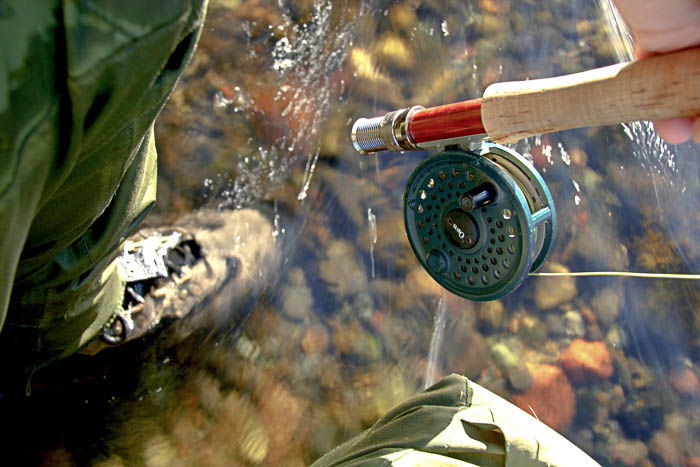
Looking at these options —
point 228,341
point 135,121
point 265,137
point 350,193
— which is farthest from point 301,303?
point 135,121

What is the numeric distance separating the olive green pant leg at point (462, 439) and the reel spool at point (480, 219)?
22cm

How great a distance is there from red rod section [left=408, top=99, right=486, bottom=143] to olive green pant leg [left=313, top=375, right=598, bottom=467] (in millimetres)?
526

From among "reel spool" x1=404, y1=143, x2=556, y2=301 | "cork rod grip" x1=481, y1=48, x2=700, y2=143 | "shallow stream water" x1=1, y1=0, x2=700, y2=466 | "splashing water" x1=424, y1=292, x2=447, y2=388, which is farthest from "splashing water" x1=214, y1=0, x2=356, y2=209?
"cork rod grip" x1=481, y1=48, x2=700, y2=143

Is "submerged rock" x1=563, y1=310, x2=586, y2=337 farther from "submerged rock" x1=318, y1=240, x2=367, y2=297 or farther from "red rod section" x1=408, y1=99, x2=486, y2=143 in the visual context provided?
"red rod section" x1=408, y1=99, x2=486, y2=143

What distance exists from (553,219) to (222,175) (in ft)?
3.18

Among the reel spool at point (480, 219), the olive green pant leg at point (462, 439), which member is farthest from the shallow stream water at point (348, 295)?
the reel spool at point (480, 219)

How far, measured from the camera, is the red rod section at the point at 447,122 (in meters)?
1.12

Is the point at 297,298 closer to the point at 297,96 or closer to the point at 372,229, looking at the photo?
the point at 372,229

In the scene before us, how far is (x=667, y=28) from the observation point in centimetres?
86

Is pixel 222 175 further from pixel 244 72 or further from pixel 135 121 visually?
pixel 135 121

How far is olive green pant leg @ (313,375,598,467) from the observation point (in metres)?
1.15

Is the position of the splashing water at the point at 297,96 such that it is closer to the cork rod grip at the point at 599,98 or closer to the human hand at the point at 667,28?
the cork rod grip at the point at 599,98

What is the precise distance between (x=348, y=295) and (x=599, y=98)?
104 cm

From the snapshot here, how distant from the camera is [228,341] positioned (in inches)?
68.4
